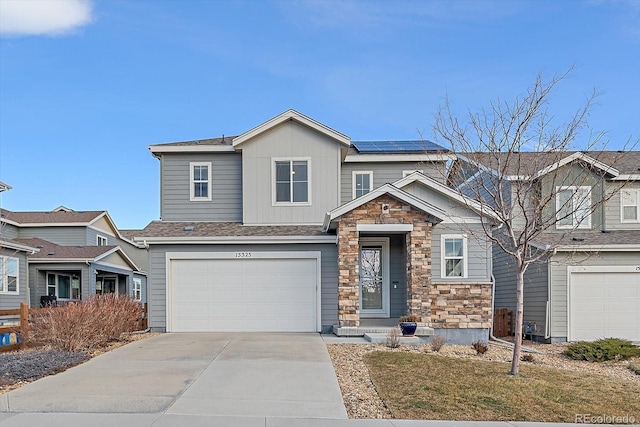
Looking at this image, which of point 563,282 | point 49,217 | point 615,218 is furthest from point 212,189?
point 49,217

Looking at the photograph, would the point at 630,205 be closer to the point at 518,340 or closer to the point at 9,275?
the point at 518,340

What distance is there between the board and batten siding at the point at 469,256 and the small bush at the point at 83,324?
9.17m

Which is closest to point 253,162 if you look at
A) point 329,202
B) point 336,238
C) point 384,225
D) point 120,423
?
point 329,202

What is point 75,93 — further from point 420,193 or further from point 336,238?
point 420,193

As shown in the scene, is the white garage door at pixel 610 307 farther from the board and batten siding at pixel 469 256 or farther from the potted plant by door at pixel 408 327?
the potted plant by door at pixel 408 327

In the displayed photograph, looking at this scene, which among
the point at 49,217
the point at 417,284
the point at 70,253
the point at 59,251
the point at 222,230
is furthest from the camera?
the point at 49,217

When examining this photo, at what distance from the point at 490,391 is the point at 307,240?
878cm

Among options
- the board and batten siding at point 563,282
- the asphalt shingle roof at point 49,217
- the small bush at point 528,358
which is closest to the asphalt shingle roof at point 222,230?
the small bush at point 528,358

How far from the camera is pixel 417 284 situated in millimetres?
14820

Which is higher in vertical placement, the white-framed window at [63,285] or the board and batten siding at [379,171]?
the board and batten siding at [379,171]

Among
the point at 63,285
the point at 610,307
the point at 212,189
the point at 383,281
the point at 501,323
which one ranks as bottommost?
the point at 63,285

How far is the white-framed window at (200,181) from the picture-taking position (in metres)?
18.2

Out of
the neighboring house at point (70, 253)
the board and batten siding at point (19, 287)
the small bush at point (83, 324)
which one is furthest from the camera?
the neighboring house at point (70, 253)

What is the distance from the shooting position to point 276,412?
7289mm
